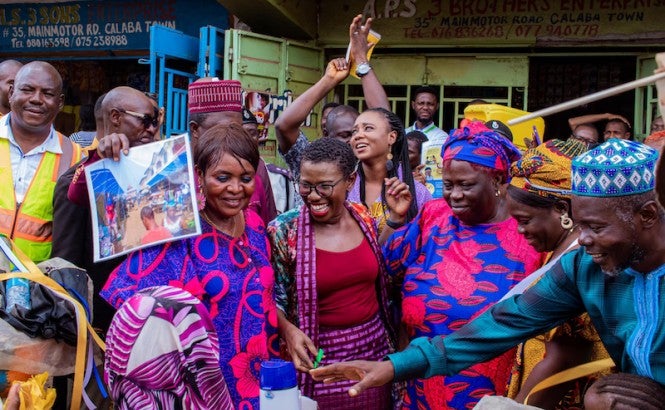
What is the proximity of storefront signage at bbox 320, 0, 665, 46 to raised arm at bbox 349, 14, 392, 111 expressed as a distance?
3.79 m

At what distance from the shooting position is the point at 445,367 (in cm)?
241

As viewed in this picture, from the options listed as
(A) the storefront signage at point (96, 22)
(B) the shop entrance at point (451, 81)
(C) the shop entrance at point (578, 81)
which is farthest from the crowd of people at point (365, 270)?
(A) the storefront signage at point (96, 22)

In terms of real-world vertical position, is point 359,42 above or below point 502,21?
below

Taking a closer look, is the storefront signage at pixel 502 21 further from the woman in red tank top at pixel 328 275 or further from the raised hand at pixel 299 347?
the raised hand at pixel 299 347

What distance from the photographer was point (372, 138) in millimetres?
3992

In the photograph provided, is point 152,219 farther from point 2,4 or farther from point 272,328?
point 2,4

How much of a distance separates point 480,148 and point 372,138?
3.68 ft

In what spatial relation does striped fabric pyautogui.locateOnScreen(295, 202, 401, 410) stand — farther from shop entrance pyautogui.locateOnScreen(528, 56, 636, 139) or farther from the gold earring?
shop entrance pyautogui.locateOnScreen(528, 56, 636, 139)

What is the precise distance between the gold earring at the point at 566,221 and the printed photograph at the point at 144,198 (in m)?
1.22

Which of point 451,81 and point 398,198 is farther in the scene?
point 451,81

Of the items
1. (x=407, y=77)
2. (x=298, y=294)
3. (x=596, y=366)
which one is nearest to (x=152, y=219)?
(x=298, y=294)

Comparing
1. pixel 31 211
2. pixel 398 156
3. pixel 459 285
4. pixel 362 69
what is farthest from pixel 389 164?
pixel 31 211

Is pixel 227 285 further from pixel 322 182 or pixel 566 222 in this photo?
pixel 566 222

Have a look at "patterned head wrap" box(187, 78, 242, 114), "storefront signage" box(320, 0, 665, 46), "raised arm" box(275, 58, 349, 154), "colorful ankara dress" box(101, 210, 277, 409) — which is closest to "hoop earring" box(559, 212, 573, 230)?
"colorful ankara dress" box(101, 210, 277, 409)
